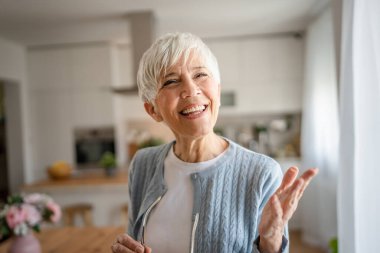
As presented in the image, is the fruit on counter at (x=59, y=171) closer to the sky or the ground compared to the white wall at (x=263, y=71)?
closer to the ground

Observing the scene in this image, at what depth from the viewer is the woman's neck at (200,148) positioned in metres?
0.94

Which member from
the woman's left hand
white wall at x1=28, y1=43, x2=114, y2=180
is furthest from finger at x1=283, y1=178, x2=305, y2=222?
white wall at x1=28, y1=43, x2=114, y2=180

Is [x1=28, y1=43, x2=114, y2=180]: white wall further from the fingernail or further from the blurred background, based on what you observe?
the fingernail

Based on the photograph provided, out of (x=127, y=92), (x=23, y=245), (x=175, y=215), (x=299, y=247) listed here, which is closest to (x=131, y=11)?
(x=127, y=92)

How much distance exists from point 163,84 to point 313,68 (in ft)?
9.80

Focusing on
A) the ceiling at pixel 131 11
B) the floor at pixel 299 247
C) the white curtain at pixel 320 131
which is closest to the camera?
the ceiling at pixel 131 11

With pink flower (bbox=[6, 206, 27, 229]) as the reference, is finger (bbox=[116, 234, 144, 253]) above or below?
above

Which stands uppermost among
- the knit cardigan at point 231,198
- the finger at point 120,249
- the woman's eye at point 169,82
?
the woman's eye at point 169,82

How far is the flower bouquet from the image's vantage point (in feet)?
4.65

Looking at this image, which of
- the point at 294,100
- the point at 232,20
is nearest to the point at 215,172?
the point at 232,20

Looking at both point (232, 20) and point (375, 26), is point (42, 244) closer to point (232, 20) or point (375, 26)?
point (375, 26)

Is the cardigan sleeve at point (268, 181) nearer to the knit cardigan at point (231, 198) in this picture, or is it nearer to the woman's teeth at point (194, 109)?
the knit cardigan at point (231, 198)

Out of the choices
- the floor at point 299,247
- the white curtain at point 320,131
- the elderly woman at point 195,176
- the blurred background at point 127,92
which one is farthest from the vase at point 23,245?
the floor at point 299,247

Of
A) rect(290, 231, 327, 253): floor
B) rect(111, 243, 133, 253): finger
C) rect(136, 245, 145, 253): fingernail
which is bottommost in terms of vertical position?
rect(290, 231, 327, 253): floor
